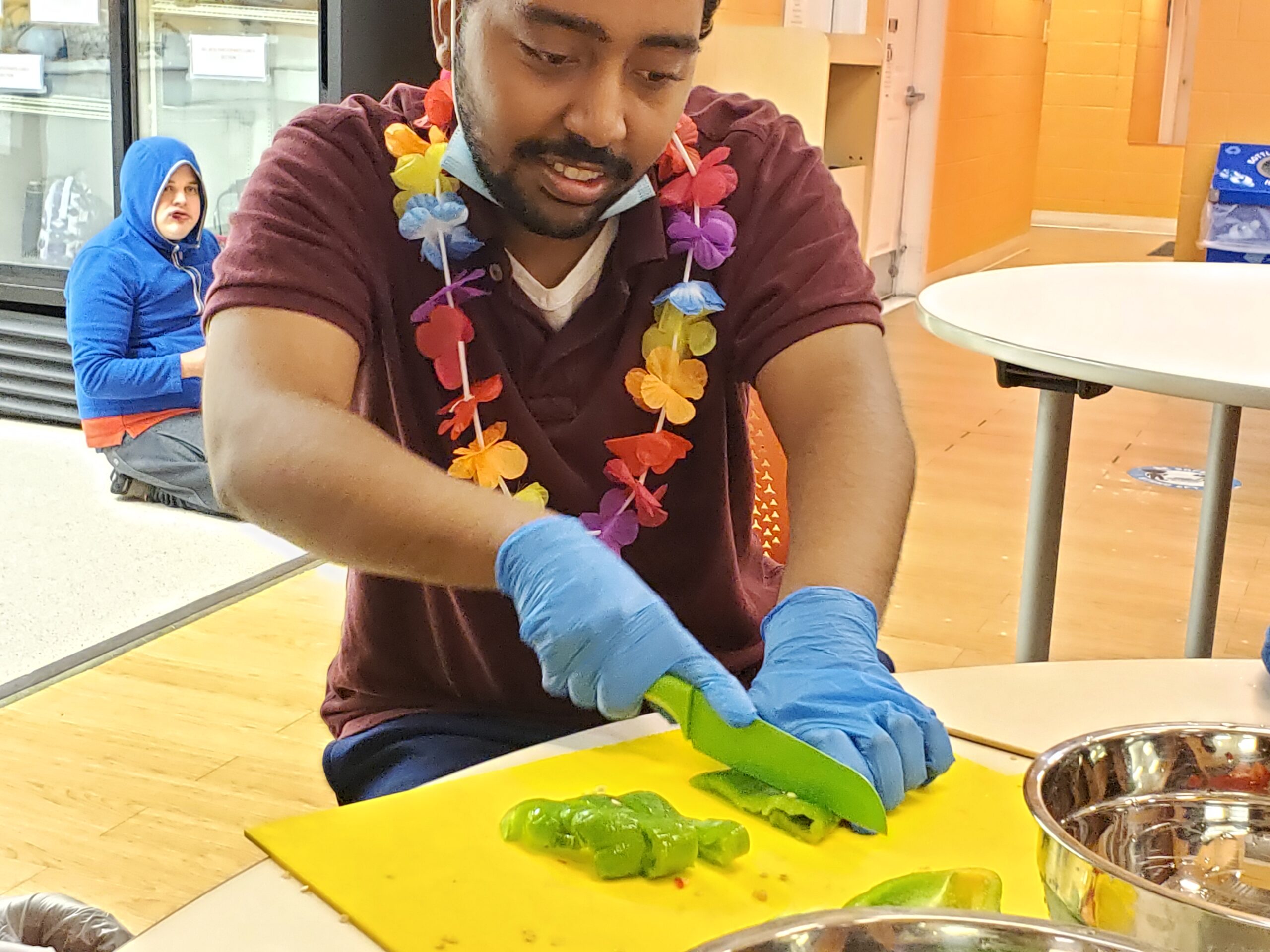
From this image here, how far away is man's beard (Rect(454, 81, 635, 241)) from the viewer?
1166mm

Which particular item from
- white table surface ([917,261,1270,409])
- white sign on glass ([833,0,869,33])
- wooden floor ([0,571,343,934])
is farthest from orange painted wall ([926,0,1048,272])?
white table surface ([917,261,1270,409])

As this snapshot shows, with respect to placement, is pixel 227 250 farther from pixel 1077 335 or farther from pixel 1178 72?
pixel 1178 72

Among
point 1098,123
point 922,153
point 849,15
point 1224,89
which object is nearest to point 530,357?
point 849,15

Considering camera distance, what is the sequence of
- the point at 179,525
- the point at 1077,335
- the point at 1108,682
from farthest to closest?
the point at 179,525 < the point at 1077,335 < the point at 1108,682

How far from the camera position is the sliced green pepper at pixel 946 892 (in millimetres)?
625

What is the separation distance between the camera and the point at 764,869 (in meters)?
0.73

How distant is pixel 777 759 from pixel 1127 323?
0.97 meters

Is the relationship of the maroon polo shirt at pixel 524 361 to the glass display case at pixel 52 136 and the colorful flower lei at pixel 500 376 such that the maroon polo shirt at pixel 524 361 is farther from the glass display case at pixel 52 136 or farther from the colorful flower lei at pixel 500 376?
the glass display case at pixel 52 136

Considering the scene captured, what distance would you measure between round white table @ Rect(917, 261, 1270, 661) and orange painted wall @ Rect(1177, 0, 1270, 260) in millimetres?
5239

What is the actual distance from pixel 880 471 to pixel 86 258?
3095 millimetres

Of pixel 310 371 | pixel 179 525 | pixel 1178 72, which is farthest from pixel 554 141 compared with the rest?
pixel 1178 72

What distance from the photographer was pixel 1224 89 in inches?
268

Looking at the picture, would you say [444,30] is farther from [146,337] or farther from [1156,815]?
[146,337]

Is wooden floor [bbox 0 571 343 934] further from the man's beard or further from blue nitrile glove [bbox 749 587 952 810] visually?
blue nitrile glove [bbox 749 587 952 810]
